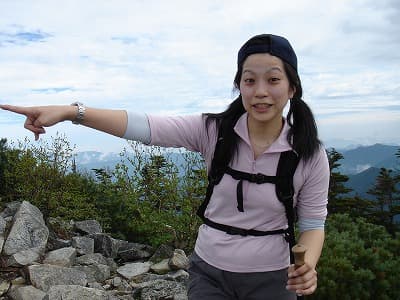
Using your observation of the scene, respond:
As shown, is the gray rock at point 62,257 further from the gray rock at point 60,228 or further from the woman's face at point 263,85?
the woman's face at point 263,85

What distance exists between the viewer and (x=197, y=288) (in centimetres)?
226

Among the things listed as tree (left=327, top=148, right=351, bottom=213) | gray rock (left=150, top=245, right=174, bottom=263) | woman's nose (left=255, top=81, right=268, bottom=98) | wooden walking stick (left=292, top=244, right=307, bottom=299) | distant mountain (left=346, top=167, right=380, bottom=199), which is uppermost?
woman's nose (left=255, top=81, right=268, bottom=98)

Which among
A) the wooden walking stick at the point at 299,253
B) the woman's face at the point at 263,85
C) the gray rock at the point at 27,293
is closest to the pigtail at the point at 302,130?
the woman's face at the point at 263,85

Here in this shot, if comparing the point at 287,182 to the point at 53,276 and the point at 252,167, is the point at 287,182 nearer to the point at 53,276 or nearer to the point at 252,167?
the point at 252,167

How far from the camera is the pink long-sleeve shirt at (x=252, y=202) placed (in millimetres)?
2145

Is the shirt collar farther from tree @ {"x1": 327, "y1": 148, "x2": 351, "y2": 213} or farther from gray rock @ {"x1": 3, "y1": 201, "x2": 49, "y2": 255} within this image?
tree @ {"x1": 327, "y1": 148, "x2": 351, "y2": 213}

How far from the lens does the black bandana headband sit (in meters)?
2.14

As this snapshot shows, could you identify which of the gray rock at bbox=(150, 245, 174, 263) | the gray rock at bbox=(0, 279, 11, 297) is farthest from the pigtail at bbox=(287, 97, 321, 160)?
the gray rock at bbox=(150, 245, 174, 263)

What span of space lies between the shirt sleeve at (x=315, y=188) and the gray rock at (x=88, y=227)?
6.19 m

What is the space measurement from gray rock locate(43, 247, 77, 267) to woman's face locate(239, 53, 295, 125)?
4.55 metres

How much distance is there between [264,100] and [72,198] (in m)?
6.98

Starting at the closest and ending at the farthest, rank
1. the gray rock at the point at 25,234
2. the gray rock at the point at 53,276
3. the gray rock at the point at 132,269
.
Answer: the gray rock at the point at 53,276
the gray rock at the point at 25,234
the gray rock at the point at 132,269

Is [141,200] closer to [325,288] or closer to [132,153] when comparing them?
[132,153]

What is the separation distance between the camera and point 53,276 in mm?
5398
